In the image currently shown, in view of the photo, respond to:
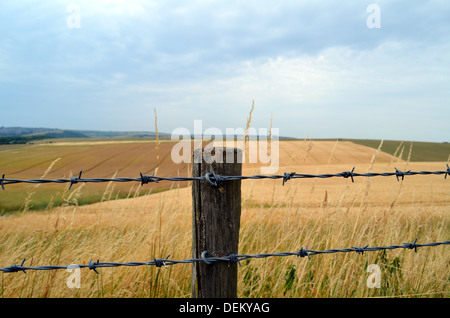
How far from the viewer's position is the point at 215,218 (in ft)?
4.96

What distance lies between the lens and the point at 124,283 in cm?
287

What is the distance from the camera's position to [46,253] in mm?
3207

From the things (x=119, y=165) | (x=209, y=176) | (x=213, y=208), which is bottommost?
(x=119, y=165)

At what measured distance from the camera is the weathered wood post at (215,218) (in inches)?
59.5

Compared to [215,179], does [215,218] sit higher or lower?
lower

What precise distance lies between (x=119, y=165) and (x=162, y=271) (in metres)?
25.5

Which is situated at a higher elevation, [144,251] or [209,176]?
[209,176]

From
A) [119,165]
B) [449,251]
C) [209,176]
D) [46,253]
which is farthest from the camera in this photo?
[119,165]

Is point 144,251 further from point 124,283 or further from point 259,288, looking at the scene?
point 259,288

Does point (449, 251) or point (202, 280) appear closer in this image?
point (202, 280)

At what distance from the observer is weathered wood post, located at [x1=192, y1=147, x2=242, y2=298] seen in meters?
1.51

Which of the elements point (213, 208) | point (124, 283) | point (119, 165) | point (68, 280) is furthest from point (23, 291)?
point (119, 165)
